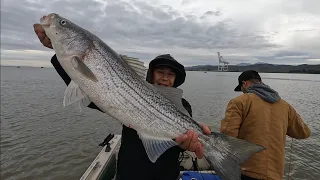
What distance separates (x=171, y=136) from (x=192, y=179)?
262cm

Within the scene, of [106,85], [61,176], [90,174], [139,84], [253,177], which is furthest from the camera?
[61,176]

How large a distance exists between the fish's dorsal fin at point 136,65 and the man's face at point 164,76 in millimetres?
609

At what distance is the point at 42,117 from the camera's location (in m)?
20.5

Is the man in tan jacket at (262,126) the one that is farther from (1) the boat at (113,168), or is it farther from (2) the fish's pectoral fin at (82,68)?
(2) the fish's pectoral fin at (82,68)

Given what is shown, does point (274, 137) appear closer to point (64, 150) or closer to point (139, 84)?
point (139, 84)

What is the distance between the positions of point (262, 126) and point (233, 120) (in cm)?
59

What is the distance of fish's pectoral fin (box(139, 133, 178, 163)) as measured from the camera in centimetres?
328

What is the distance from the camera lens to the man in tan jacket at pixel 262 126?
16.2 ft

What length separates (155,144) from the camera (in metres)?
3.33

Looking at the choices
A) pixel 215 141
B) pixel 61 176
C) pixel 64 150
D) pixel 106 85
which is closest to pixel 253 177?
pixel 215 141

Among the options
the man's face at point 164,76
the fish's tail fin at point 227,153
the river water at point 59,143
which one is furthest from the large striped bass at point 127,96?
the river water at point 59,143

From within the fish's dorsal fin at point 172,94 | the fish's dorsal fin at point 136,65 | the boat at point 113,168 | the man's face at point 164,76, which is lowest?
the boat at point 113,168

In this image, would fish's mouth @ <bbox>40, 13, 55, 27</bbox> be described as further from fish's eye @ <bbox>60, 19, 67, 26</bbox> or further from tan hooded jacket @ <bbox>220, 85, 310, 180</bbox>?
tan hooded jacket @ <bbox>220, 85, 310, 180</bbox>

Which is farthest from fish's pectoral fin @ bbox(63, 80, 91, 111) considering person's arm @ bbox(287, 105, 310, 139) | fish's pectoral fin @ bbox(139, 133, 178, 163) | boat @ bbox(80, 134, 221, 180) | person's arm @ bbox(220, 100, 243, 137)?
person's arm @ bbox(287, 105, 310, 139)
